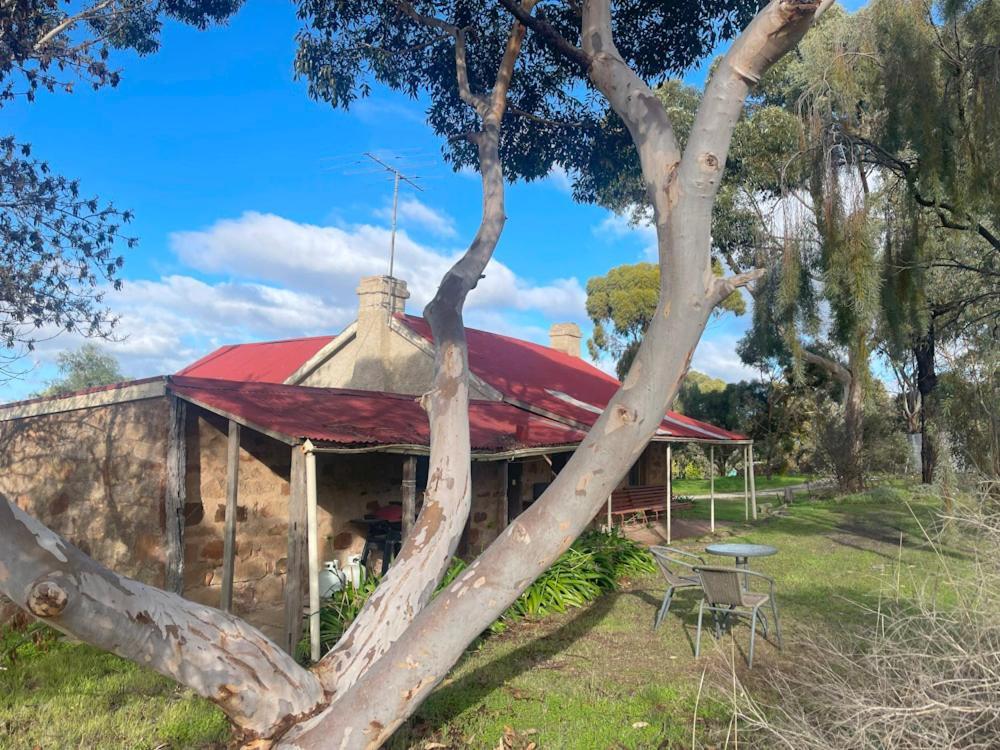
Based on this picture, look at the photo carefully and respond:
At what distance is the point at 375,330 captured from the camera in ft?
48.9

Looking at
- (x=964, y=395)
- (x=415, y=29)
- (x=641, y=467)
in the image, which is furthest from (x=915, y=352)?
(x=415, y=29)

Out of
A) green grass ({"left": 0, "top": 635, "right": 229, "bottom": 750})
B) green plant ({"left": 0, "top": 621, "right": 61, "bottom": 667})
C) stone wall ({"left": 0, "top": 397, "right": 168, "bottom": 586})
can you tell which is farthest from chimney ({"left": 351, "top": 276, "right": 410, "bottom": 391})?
green grass ({"left": 0, "top": 635, "right": 229, "bottom": 750})

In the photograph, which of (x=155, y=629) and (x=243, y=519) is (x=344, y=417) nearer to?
(x=243, y=519)

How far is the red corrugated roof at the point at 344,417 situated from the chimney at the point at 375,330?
3424 mm

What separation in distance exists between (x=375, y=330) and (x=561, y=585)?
303 inches

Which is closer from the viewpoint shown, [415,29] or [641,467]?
[415,29]

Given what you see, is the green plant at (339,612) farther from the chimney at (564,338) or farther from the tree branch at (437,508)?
the chimney at (564,338)

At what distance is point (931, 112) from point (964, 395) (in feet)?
12.3

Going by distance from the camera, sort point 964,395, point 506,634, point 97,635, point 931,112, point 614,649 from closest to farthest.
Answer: point 97,635
point 614,649
point 506,634
point 931,112
point 964,395

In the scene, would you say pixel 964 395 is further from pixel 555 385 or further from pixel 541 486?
pixel 555 385

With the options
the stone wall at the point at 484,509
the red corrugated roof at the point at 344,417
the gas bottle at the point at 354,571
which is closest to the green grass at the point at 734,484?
the stone wall at the point at 484,509

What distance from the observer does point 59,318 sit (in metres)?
9.85

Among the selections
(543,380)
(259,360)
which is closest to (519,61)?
(543,380)

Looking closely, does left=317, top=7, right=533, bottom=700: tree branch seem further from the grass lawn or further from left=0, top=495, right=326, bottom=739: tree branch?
the grass lawn
